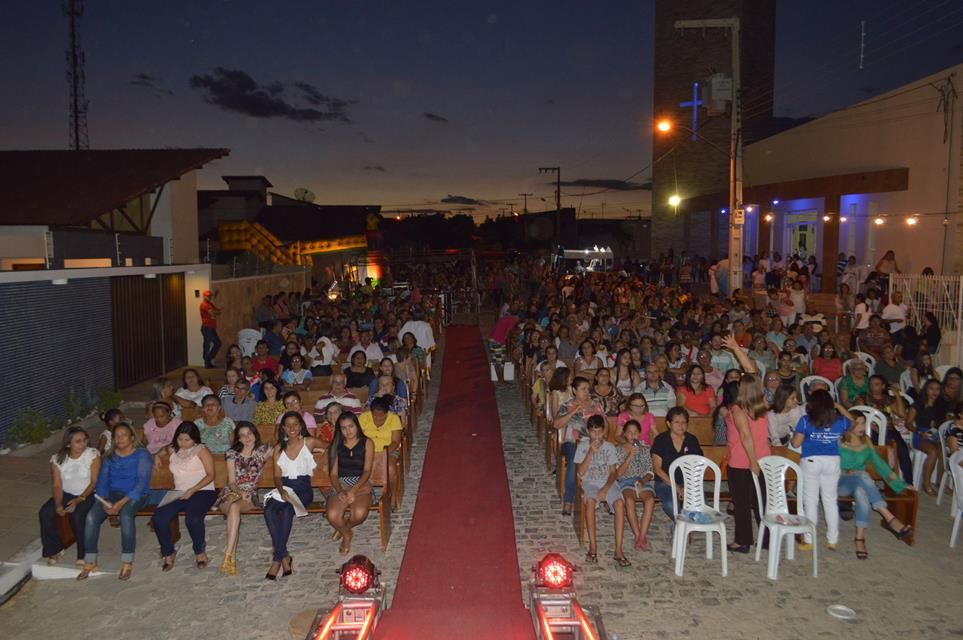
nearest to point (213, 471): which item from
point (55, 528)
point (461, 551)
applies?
point (55, 528)

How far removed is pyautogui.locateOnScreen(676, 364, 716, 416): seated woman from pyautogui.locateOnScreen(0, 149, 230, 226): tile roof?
39.2ft

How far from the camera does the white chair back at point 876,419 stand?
8.45 m

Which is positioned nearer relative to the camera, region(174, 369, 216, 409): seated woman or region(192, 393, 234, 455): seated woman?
region(192, 393, 234, 455): seated woman

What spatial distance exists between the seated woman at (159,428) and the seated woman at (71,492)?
90 centimetres

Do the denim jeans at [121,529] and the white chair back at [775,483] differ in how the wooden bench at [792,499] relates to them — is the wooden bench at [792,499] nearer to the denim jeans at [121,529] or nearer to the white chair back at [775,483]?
the white chair back at [775,483]

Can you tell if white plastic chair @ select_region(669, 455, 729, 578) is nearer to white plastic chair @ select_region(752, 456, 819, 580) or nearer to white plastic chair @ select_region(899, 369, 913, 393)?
white plastic chair @ select_region(752, 456, 819, 580)

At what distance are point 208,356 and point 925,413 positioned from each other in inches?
517

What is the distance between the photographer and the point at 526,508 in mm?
8430

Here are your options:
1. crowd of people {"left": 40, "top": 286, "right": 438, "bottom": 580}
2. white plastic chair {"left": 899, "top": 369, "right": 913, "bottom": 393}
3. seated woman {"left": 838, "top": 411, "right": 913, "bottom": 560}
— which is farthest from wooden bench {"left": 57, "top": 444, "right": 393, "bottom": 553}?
white plastic chair {"left": 899, "top": 369, "right": 913, "bottom": 393}

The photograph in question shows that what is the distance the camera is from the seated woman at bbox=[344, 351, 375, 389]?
11.1m

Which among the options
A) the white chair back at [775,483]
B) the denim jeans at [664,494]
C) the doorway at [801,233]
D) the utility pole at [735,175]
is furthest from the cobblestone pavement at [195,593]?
the doorway at [801,233]

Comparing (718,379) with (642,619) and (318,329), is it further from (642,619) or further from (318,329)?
(318,329)

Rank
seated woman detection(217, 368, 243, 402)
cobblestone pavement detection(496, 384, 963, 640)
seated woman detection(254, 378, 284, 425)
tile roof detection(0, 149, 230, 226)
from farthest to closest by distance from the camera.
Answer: tile roof detection(0, 149, 230, 226) → seated woman detection(217, 368, 243, 402) → seated woman detection(254, 378, 284, 425) → cobblestone pavement detection(496, 384, 963, 640)

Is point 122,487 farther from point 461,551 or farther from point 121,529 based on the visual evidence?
point 461,551
